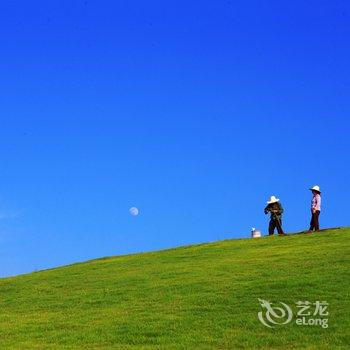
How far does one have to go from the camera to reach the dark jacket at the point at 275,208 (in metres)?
41.8

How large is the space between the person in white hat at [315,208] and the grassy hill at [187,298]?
268cm

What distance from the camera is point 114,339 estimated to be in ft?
65.5

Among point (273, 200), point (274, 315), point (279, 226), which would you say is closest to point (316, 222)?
point (279, 226)

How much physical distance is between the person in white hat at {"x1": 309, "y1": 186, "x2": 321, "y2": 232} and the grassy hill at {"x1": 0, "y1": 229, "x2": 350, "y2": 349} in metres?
2.68

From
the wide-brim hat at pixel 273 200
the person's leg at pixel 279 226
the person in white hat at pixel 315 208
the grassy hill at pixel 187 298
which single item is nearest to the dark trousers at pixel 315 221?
the person in white hat at pixel 315 208

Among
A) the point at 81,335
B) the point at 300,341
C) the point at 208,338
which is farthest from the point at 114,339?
the point at 300,341

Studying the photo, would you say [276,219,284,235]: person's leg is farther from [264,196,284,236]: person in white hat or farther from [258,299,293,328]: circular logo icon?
[258,299,293,328]: circular logo icon

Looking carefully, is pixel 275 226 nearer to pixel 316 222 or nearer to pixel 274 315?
pixel 316 222

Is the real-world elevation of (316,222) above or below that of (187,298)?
above

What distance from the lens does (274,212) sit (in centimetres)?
4172

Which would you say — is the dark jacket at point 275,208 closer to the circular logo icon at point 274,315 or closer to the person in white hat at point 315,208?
the person in white hat at point 315,208

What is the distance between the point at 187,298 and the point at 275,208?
1882cm

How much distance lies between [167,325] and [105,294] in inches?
282

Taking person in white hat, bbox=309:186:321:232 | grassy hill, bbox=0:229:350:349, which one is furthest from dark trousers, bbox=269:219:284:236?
grassy hill, bbox=0:229:350:349
